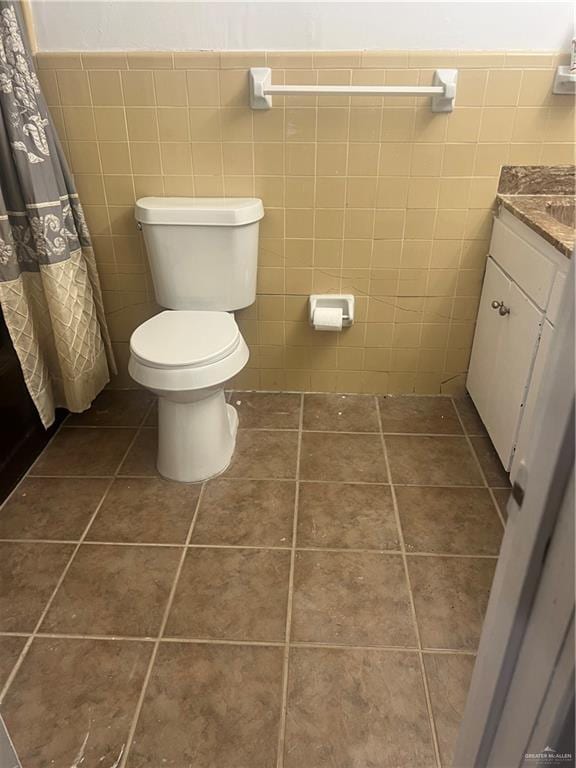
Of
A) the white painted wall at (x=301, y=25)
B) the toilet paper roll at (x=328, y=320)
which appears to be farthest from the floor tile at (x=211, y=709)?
the white painted wall at (x=301, y=25)

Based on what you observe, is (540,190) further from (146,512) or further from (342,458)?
(146,512)

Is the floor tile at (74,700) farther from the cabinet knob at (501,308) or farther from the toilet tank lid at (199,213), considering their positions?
the cabinet knob at (501,308)

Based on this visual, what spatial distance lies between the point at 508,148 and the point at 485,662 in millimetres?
1804

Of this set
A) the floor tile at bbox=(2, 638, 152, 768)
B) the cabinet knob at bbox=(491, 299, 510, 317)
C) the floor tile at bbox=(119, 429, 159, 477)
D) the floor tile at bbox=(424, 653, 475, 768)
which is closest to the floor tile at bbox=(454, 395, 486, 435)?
the cabinet knob at bbox=(491, 299, 510, 317)

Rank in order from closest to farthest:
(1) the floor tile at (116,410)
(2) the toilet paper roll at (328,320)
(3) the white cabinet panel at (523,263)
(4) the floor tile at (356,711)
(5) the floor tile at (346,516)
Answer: (4) the floor tile at (356,711) → (3) the white cabinet panel at (523,263) → (5) the floor tile at (346,516) → (2) the toilet paper roll at (328,320) → (1) the floor tile at (116,410)

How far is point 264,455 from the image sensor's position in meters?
2.08

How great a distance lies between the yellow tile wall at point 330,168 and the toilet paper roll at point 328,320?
118 mm

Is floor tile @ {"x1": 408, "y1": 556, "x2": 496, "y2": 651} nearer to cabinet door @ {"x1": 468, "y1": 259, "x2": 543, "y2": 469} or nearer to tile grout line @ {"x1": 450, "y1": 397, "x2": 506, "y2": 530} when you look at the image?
tile grout line @ {"x1": 450, "y1": 397, "x2": 506, "y2": 530}

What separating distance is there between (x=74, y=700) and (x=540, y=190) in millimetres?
2049

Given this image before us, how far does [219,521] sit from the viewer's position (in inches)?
70.0

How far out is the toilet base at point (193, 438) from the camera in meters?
1.87

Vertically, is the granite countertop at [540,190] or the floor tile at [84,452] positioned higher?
the granite countertop at [540,190]

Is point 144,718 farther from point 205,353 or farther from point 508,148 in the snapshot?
point 508,148

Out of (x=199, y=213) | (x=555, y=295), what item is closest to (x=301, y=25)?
(x=199, y=213)
